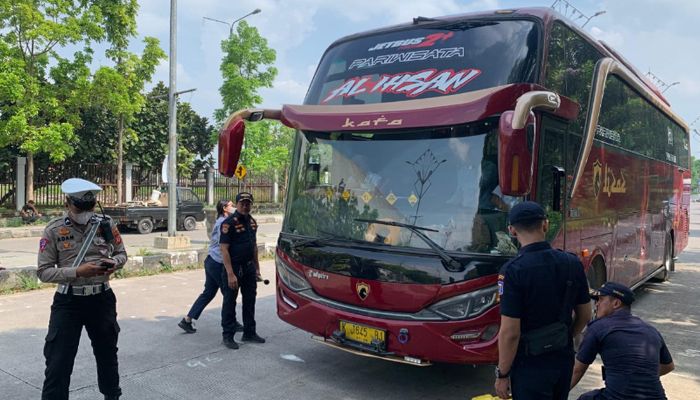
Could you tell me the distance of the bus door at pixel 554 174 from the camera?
15.0 ft

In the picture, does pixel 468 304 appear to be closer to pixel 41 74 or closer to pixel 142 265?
pixel 142 265

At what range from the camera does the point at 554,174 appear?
473 cm

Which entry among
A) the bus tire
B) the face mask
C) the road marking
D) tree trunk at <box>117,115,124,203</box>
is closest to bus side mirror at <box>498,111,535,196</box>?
the face mask

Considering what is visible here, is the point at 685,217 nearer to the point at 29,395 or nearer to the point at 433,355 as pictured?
the point at 433,355

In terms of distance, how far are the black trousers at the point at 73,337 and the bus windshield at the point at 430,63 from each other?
2699 mm

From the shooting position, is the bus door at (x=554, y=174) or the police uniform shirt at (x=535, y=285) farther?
the bus door at (x=554, y=174)

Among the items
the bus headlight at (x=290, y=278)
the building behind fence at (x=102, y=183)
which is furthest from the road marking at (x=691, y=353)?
the building behind fence at (x=102, y=183)

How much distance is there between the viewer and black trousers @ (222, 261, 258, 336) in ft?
19.5

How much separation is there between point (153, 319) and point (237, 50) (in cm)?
1859

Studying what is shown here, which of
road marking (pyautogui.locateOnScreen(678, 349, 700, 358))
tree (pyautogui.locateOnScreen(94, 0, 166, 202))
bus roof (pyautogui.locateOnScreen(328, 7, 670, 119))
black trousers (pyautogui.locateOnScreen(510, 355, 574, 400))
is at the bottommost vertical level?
road marking (pyautogui.locateOnScreen(678, 349, 700, 358))

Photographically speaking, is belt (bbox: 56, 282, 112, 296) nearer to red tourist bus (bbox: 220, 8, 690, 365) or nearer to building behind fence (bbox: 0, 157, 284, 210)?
red tourist bus (bbox: 220, 8, 690, 365)

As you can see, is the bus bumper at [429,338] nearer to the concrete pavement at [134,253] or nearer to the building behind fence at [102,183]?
the concrete pavement at [134,253]

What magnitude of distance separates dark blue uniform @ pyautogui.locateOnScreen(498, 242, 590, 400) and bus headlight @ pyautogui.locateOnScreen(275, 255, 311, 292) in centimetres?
231

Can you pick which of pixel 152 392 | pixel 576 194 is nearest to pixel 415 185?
pixel 576 194
